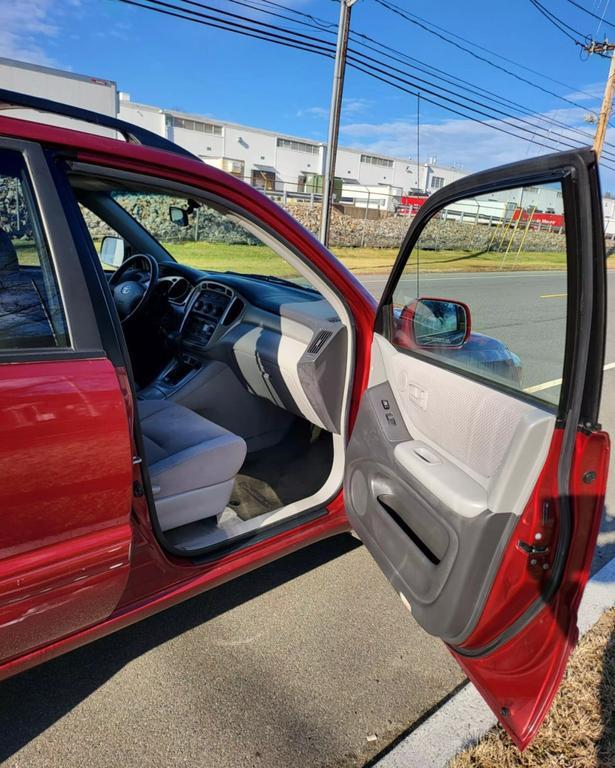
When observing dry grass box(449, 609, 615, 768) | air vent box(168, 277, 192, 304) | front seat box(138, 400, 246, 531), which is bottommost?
dry grass box(449, 609, 615, 768)

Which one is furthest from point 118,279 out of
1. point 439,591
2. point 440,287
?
point 439,591

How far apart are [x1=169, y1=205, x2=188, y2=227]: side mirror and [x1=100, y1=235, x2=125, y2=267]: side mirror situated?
0.47 metres

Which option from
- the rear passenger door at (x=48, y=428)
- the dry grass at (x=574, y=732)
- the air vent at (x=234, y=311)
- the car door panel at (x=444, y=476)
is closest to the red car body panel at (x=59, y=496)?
the rear passenger door at (x=48, y=428)

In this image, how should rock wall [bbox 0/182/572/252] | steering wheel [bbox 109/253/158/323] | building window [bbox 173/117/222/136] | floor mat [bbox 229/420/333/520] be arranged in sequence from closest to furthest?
rock wall [bbox 0/182/572/252] → floor mat [bbox 229/420/333/520] → steering wheel [bbox 109/253/158/323] → building window [bbox 173/117/222/136]

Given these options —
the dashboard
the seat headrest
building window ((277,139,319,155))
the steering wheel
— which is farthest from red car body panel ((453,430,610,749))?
building window ((277,139,319,155))

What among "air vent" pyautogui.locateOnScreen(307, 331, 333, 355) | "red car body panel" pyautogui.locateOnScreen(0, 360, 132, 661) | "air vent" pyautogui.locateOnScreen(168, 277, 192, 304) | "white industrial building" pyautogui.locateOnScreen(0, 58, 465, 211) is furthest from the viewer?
"white industrial building" pyautogui.locateOnScreen(0, 58, 465, 211)

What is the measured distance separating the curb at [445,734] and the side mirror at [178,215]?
8.19ft

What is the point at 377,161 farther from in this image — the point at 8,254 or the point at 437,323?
the point at 8,254

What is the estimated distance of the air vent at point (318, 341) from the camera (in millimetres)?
2348

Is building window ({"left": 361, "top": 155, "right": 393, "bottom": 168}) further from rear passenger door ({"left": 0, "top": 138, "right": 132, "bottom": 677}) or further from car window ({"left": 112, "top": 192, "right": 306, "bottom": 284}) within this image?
rear passenger door ({"left": 0, "top": 138, "right": 132, "bottom": 677})

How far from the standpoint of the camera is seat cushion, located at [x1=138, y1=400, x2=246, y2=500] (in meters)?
2.04

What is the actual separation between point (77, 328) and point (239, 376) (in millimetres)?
1690

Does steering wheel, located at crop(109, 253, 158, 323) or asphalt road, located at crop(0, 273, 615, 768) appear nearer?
asphalt road, located at crop(0, 273, 615, 768)

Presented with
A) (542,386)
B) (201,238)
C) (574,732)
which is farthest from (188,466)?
(201,238)
